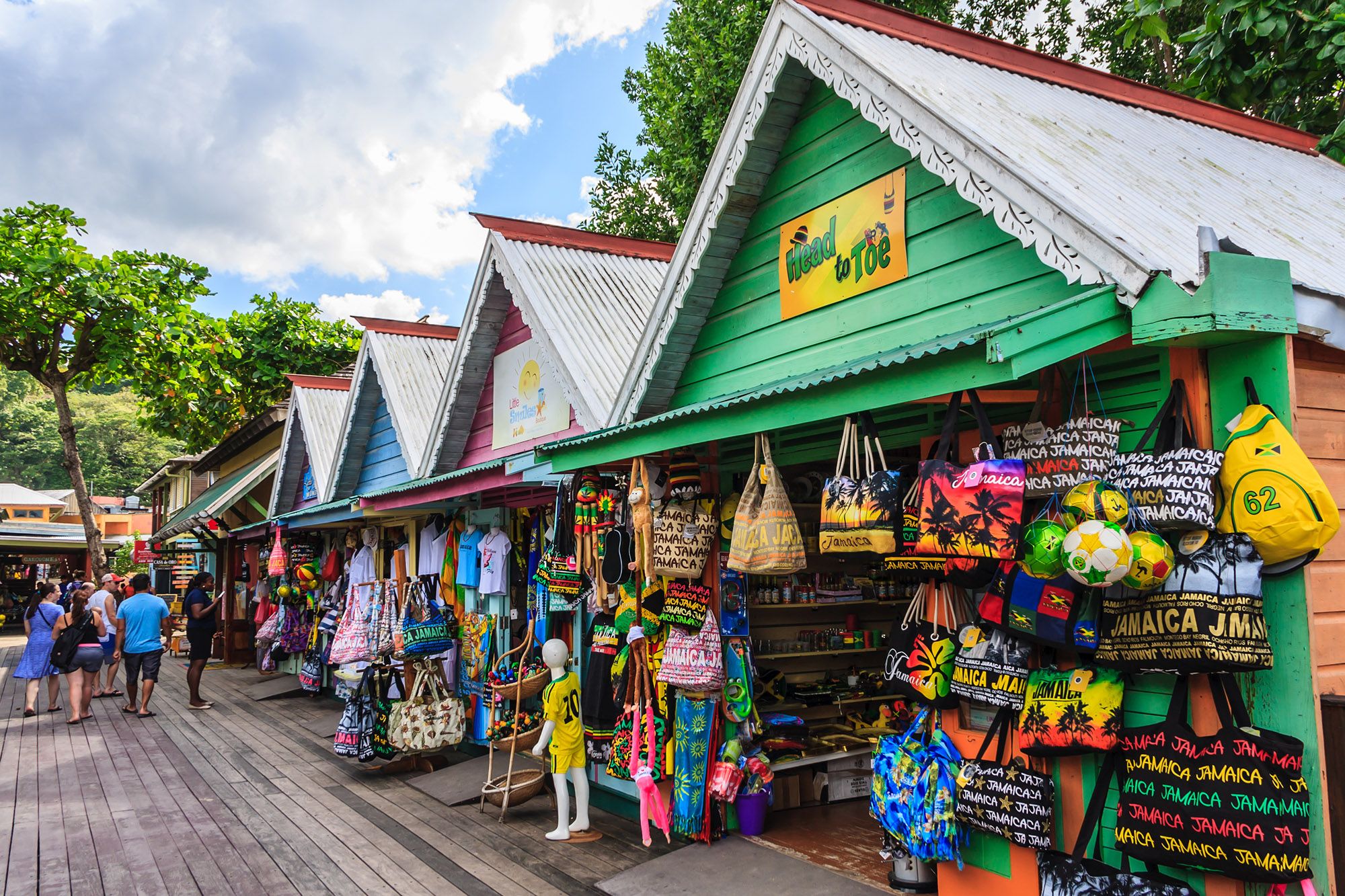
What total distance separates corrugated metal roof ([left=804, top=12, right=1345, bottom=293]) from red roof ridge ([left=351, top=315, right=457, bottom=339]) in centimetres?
994

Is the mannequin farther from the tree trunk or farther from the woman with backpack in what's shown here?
the tree trunk

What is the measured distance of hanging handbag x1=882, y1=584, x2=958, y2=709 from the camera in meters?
4.96

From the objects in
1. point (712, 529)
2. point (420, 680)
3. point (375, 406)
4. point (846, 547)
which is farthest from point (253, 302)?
point (846, 547)

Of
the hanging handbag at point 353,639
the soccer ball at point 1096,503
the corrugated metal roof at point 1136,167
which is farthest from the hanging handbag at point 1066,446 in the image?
the hanging handbag at point 353,639

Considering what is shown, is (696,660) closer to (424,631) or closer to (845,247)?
(845,247)

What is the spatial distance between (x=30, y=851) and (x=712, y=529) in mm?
6117

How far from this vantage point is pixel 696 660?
6.73 meters

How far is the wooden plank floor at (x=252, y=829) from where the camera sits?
6.57 metres

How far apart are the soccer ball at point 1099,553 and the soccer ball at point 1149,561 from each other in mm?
36

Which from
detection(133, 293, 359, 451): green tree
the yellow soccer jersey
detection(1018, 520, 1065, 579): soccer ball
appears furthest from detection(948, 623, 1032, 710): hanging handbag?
detection(133, 293, 359, 451): green tree

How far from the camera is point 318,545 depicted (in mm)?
17578

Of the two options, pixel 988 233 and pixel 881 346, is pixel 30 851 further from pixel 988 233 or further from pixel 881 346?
pixel 988 233

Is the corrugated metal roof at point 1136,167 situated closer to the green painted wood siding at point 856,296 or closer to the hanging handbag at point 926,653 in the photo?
the green painted wood siding at point 856,296

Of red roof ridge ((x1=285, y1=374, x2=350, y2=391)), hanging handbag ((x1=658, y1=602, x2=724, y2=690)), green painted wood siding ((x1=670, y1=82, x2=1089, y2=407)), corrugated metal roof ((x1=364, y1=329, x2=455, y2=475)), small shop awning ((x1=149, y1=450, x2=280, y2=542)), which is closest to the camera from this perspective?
green painted wood siding ((x1=670, y1=82, x2=1089, y2=407))
